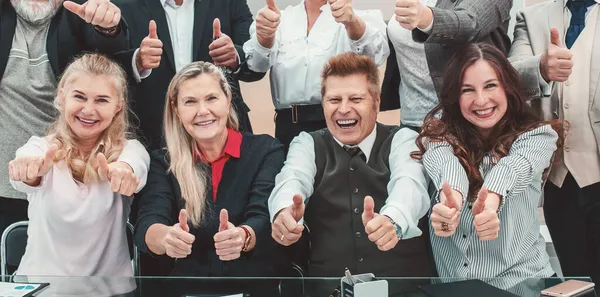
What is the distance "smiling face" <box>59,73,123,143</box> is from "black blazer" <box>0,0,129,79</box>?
20 centimetres

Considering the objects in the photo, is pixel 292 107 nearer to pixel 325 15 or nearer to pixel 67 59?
pixel 325 15

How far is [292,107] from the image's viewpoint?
284 centimetres

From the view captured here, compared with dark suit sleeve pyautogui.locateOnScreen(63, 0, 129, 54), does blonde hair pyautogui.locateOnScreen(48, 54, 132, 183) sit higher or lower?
lower

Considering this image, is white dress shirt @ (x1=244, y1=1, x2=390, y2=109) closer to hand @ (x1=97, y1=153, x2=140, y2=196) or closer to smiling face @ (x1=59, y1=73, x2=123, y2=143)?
smiling face @ (x1=59, y1=73, x2=123, y2=143)

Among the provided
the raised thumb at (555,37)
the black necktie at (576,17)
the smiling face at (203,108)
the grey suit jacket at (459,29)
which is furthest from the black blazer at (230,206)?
the black necktie at (576,17)

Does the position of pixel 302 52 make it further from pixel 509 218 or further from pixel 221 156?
pixel 509 218

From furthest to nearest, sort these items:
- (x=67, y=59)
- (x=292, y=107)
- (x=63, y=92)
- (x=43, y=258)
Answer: (x=292, y=107)
(x=67, y=59)
(x=63, y=92)
(x=43, y=258)

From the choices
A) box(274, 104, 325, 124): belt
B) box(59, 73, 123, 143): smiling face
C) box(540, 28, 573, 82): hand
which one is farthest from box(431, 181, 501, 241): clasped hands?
box(59, 73, 123, 143): smiling face

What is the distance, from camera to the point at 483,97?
2238mm

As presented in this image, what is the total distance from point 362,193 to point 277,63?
0.83 metres

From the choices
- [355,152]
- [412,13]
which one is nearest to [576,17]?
[412,13]

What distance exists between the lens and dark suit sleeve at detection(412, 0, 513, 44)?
2.34m

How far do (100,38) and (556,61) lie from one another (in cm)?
168

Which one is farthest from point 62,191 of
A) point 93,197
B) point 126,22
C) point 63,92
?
point 126,22
